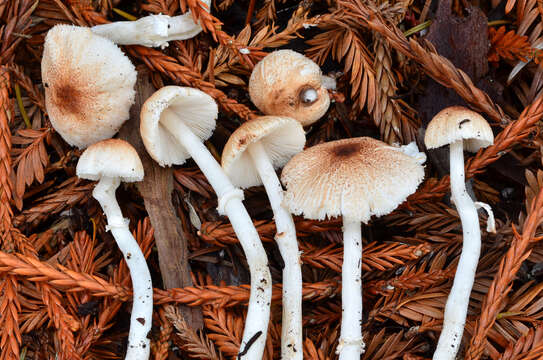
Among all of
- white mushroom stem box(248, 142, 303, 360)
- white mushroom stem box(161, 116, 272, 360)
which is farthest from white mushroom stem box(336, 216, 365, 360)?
white mushroom stem box(161, 116, 272, 360)

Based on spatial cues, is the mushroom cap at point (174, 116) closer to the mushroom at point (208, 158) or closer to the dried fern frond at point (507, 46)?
the mushroom at point (208, 158)

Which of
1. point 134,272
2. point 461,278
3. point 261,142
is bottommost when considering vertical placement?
point 134,272

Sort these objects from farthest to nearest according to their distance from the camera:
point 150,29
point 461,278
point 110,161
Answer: point 150,29 → point 110,161 → point 461,278

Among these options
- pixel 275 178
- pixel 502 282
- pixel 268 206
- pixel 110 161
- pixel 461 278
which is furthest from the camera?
pixel 268 206

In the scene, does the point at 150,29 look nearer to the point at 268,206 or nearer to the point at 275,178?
the point at 275,178

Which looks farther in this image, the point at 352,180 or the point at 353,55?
the point at 353,55

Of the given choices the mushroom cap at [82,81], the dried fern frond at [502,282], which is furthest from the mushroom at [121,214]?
the dried fern frond at [502,282]

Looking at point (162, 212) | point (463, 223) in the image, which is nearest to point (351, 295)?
point (463, 223)
